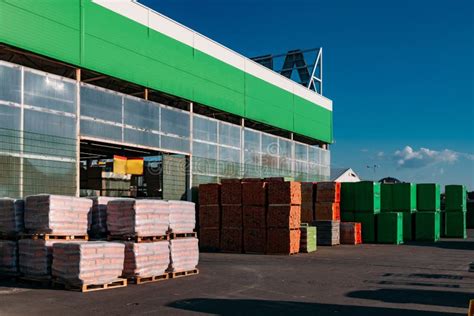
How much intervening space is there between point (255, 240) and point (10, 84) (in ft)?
31.7

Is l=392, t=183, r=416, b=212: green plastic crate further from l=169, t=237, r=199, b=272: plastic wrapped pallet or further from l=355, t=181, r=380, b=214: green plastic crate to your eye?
l=169, t=237, r=199, b=272: plastic wrapped pallet

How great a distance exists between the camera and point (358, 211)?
24.9m

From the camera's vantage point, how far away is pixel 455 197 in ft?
88.9

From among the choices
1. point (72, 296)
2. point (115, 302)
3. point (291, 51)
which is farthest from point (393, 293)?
point (291, 51)

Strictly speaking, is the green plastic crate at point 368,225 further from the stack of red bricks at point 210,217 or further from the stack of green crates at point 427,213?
the stack of red bricks at point 210,217

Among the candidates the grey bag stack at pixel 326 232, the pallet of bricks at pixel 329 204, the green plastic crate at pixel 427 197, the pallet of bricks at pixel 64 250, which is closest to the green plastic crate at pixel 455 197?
the green plastic crate at pixel 427 197

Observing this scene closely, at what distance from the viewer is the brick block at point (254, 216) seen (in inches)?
749

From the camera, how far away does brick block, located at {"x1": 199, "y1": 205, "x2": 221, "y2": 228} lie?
1998 centimetres

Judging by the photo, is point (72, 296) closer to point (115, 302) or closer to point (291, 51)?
point (115, 302)

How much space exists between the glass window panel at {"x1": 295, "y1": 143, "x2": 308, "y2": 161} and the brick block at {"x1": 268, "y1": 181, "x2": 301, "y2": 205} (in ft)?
41.0

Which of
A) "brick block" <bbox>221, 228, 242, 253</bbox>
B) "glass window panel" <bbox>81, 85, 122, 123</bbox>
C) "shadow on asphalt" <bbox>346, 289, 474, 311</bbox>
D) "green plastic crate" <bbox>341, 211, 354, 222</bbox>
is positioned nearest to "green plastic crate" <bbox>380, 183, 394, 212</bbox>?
"green plastic crate" <bbox>341, 211, 354, 222</bbox>

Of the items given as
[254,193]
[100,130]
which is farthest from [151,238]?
[254,193]

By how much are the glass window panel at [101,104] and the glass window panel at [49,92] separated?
0.47 m

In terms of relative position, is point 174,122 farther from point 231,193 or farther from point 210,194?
point 231,193
